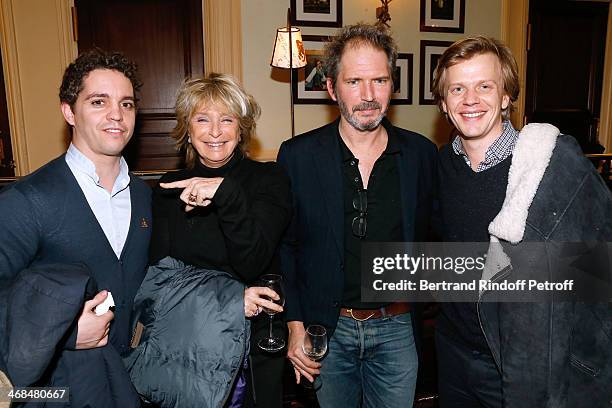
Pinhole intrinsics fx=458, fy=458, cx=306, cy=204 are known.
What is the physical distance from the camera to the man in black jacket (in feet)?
4.70

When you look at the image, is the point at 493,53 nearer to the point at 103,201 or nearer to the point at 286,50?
the point at 103,201

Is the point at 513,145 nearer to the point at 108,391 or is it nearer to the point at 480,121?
the point at 480,121

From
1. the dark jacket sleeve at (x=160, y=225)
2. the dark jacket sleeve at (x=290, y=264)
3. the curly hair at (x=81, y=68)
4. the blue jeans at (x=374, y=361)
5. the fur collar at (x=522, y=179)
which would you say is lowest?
the blue jeans at (x=374, y=361)

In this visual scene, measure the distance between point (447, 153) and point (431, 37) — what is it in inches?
132

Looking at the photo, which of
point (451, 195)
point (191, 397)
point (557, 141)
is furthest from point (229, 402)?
point (557, 141)

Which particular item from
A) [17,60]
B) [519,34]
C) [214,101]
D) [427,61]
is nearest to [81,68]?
[214,101]

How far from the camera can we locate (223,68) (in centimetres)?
432

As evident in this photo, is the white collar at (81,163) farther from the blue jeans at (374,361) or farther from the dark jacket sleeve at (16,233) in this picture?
the blue jeans at (374,361)

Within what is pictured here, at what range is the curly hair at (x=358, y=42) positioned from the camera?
1939 millimetres

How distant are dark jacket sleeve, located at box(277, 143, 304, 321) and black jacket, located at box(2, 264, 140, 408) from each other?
0.79 metres

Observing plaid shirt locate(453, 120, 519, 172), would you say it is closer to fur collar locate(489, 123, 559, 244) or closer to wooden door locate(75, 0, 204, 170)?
fur collar locate(489, 123, 559, 244)

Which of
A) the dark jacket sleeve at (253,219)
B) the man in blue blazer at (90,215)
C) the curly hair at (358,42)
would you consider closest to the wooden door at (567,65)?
the curly hair at (358,42)

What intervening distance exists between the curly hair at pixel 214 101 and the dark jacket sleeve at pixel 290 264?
19cm

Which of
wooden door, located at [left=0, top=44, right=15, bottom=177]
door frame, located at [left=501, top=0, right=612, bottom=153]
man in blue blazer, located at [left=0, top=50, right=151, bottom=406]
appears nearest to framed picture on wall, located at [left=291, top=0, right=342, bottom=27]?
door frame, located at [left=501, top=0, right=612, bottom=153]
